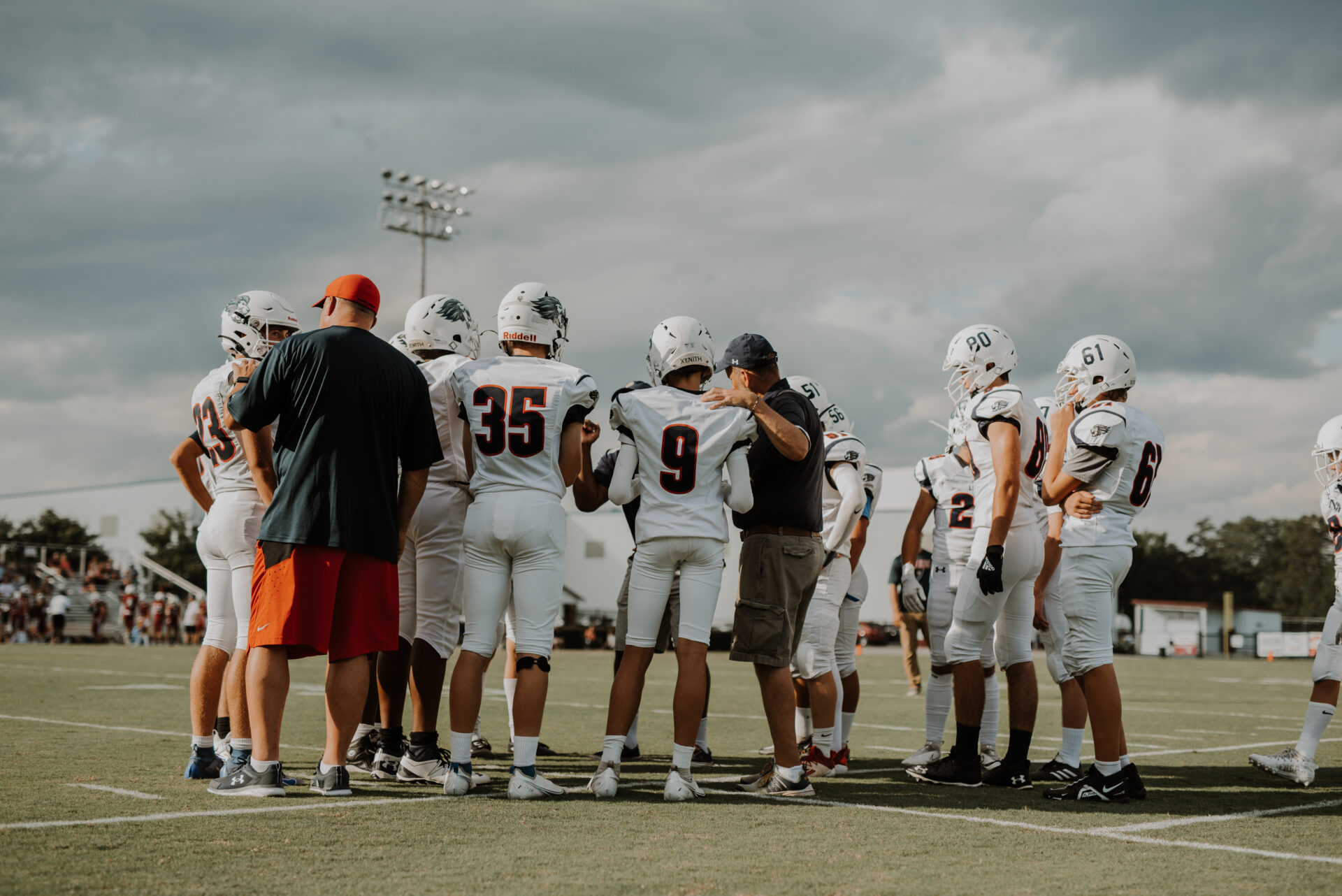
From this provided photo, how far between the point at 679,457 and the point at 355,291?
1752 mm

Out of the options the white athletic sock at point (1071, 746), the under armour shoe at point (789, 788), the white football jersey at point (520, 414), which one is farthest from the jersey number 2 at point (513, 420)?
the white athletic sock at point (1071, 746)

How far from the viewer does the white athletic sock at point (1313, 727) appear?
6.88 m

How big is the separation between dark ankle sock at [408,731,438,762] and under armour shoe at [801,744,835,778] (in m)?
2.19

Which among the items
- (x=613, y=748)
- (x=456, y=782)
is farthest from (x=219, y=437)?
(x=613, y=748)

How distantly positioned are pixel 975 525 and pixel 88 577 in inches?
1616

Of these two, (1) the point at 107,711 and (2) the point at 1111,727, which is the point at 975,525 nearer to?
(2) the point at 1111,727

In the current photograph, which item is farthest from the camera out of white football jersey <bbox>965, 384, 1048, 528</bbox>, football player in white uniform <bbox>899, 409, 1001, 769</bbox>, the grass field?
football player in white uniform <bbox>899, 409, 1001, 769</bbox>

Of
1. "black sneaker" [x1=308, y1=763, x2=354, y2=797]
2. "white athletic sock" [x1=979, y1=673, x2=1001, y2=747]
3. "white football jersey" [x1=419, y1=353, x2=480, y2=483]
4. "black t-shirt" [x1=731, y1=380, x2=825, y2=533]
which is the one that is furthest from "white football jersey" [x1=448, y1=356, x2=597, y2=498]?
"white athletic sock" [x1=979, y1=673, x2=1001, y2=747]

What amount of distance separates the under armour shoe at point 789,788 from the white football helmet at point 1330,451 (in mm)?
4267

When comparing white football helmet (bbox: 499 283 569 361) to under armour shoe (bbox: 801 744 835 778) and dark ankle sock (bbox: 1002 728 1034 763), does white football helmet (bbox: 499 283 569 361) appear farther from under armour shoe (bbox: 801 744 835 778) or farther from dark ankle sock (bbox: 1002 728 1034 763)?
dark ankle sock (bbox: 1002 728 1034 763)

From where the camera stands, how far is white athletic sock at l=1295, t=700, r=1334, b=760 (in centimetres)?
688

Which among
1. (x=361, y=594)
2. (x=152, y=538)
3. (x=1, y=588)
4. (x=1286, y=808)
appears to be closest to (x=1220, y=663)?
(x=1286, y=808)

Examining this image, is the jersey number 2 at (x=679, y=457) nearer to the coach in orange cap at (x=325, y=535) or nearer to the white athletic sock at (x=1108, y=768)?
the coach in orange cap at (x=325, y=535)

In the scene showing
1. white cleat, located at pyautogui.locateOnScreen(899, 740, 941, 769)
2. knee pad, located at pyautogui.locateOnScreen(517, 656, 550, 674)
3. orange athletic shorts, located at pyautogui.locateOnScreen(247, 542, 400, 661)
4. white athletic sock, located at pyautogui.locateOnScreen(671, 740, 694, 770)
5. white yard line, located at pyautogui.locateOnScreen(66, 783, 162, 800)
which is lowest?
white cleat, located at pyautogui.locateOnScreen(899, 740, 941, 769)
